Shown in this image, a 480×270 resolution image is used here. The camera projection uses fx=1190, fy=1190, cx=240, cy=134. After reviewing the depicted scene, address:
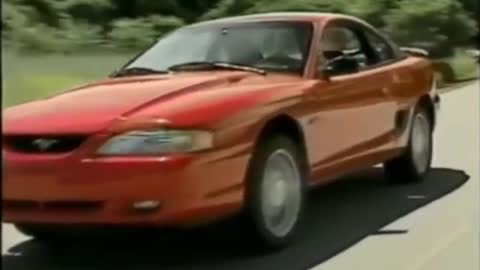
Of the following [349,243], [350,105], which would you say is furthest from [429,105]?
[349,243]

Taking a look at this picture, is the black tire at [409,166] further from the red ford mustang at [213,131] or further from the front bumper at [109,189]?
the front bumper at [109,189]

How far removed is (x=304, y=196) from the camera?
747cm

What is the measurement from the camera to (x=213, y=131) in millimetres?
6461

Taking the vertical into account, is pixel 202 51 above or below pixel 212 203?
above

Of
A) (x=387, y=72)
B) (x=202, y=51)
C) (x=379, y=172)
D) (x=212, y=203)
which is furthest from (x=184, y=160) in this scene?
(x=379, y=172)

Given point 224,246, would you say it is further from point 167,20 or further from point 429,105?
point 167,20

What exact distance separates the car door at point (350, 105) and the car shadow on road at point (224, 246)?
414 mm

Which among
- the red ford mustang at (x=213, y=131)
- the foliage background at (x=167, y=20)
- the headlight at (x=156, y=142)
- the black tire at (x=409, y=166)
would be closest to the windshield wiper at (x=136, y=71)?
the red ford mustang at (x=213, y=131)

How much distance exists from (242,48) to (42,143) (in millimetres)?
2079

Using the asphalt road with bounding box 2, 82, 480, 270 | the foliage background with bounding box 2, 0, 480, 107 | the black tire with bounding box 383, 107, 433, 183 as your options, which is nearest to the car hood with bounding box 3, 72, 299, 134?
the asphalt road with bounding box 2, 82, 480, 270

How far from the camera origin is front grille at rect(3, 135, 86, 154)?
6.41 meters

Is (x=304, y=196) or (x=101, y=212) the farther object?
(x=304, y=196)

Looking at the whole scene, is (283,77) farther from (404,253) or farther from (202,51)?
(404,253)

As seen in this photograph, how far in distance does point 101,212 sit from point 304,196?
1633 millimetres
